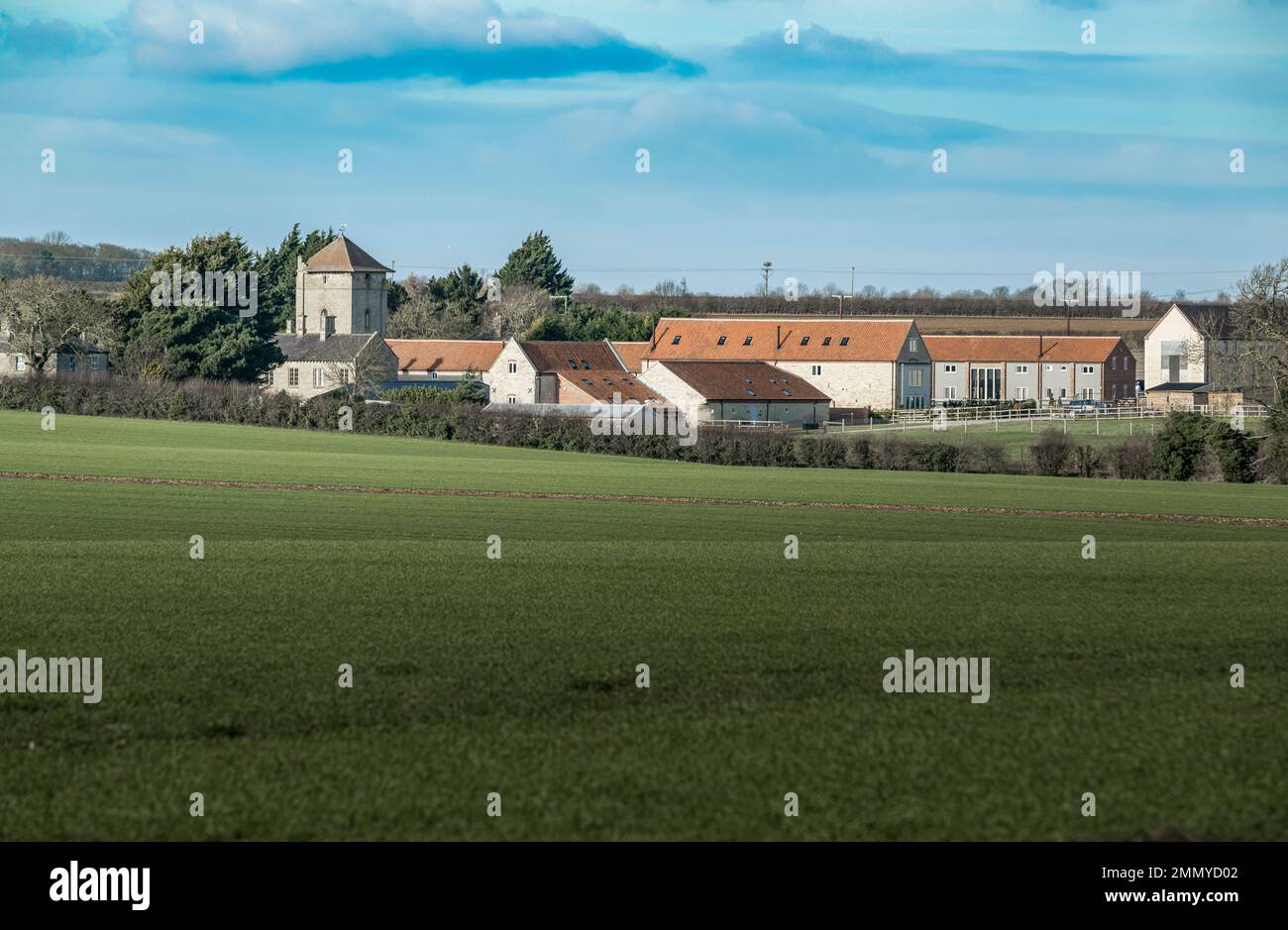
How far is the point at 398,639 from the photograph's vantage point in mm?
15938

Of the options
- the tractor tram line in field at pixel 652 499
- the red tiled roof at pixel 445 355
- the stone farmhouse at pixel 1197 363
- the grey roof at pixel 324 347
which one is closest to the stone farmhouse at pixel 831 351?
the red tiled roof at pixel 445 355

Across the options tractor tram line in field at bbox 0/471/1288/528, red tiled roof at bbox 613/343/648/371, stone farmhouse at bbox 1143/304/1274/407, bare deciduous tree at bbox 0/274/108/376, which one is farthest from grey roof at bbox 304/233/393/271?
tractor tram line in field at bbox 0/471/1288/528

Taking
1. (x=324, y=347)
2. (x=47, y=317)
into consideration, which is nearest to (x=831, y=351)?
(x=324, y=347)

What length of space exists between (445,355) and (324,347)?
36.3 feet

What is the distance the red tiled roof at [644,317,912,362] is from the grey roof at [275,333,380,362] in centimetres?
2377

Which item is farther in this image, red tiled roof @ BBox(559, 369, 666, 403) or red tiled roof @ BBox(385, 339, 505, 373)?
red tiled roof @ BBox(385, 339, 505, 373)

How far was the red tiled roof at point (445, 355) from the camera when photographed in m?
123

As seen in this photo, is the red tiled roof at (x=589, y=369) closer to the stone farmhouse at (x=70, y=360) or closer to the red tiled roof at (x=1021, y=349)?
the stone farmhouse at (x=70, y=360)

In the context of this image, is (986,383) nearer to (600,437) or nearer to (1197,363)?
(1197,363)

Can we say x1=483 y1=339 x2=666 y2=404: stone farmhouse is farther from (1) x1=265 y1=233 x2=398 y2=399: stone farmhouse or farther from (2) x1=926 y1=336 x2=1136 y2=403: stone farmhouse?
(2) x1=926 y1=336 x2=1136 y2=403: stone farmhouse

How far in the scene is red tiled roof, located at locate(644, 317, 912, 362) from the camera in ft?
385

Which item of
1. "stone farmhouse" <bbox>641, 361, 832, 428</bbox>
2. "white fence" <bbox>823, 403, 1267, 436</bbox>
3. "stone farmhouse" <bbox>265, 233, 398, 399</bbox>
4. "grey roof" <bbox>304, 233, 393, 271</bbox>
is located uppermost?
"grey roof" <bbox>304, 233, 393, 271</bbox>
